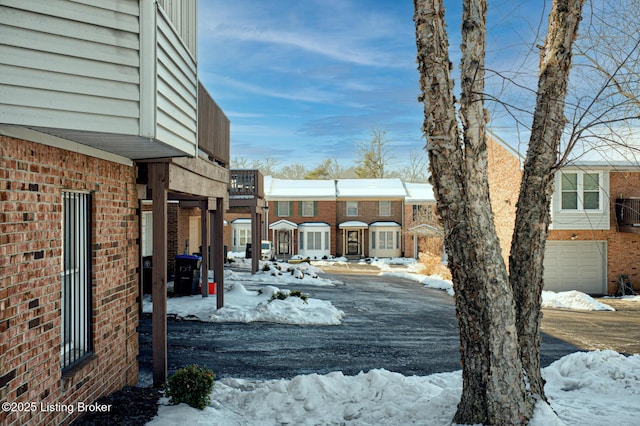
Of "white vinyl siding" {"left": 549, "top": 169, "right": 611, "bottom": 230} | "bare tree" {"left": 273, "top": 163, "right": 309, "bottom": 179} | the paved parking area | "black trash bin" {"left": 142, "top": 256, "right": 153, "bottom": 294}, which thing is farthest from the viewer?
"bare tree" {"left": 273, "top": 163, "right": 309, "bottom": 179}

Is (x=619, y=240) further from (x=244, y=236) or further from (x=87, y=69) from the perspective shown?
(x=244, y=236)

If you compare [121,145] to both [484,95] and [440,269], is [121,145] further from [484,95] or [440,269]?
[440,269]

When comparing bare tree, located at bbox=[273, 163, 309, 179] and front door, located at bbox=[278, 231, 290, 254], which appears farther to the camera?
bare tree, located at bbox=[273, 163, 309, 179]

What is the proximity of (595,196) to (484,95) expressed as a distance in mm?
18568

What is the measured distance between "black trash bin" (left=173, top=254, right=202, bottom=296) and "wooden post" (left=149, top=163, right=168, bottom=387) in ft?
25.4

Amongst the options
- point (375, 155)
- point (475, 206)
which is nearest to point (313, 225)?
point (375, 155)

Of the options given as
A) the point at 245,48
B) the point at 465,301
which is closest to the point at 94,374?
the point at 465,301

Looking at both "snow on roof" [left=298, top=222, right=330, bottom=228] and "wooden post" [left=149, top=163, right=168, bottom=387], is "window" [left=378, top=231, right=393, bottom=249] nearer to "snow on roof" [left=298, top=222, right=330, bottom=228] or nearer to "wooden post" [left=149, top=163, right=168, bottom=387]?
"snow on roof" [left=298, top=222, right=330, bottom=228]

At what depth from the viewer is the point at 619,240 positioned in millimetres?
20172

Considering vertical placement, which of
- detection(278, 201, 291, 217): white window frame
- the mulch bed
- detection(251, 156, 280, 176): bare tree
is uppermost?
detection(251, 156, 280, 176): bare tree

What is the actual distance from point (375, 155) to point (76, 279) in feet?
165

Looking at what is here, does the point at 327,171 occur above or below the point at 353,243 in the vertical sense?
above

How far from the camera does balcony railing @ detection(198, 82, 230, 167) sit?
8258mm

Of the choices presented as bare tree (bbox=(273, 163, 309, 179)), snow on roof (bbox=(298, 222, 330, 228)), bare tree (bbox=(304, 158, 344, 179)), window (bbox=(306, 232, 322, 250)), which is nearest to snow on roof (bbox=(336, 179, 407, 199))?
snow on roof (bbox=(298, 222, 330, 228))
